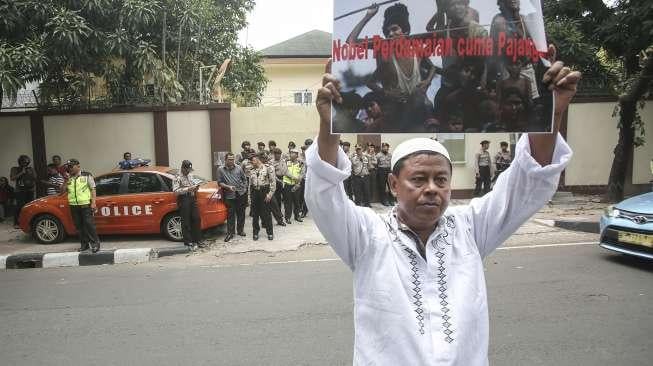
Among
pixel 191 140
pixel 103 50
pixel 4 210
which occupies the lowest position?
pixel 4 210

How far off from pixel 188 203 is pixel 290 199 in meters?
2.83

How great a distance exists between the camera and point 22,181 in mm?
12469

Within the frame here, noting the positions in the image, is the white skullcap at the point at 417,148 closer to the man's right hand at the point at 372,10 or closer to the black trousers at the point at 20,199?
the man's right hand at the point at 372,10

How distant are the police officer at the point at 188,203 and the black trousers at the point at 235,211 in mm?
829

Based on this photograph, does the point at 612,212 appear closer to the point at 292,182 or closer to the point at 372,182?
the point at 292,182

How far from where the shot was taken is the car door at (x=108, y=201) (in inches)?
385

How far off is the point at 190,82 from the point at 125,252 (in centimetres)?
752

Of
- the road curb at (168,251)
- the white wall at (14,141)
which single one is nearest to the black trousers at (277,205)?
the road curb at (168,251)

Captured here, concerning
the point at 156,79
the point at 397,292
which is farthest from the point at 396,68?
the point at 156,79

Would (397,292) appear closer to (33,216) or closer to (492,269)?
(492,269)

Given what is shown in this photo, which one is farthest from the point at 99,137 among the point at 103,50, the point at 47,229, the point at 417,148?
the point at 417,148

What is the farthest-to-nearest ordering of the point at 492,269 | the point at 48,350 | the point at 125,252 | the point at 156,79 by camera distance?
the point at 156,79 < the point at 125,252 < the point at 492,269 < the point at 48,350

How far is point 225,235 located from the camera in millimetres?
10531

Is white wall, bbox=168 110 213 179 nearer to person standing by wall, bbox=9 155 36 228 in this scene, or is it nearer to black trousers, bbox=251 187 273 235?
person standing by wall, bbox=9 155 36 228
